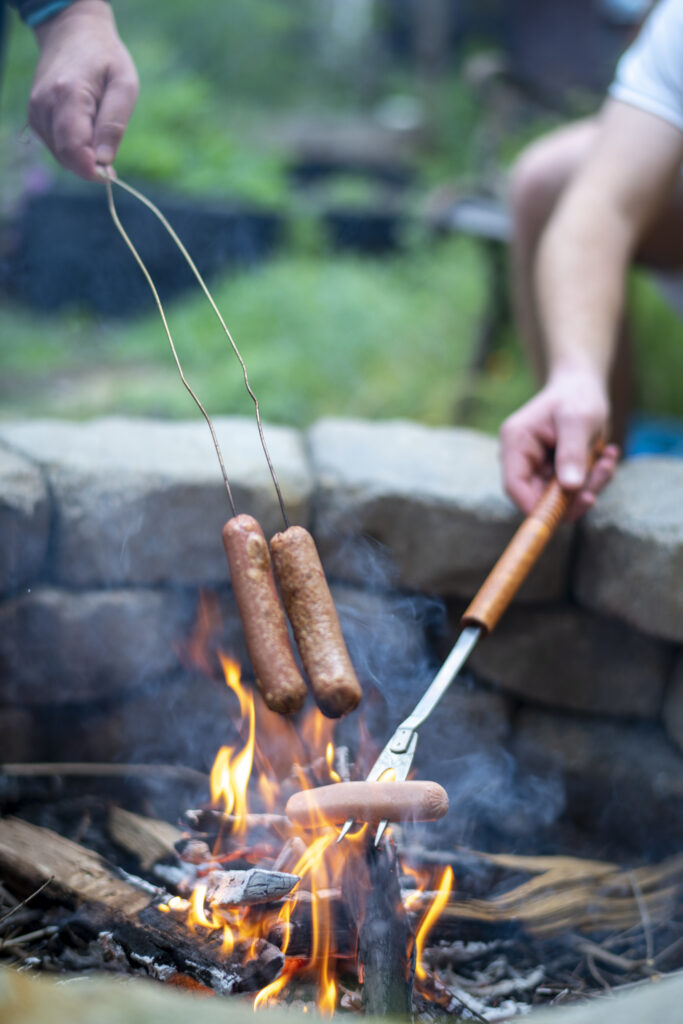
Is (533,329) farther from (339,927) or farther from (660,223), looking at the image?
(339,927)

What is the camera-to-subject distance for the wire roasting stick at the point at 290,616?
4.17ft

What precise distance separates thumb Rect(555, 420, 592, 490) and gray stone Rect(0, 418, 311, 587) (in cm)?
58

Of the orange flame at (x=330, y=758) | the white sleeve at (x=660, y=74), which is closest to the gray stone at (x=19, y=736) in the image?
the orange flame at (x=330, y=758)

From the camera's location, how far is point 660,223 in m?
2.64

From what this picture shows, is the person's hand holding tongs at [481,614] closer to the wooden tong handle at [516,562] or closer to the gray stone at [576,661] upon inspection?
the wooden tong handle at [516,562]

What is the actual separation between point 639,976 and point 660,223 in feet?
6.87

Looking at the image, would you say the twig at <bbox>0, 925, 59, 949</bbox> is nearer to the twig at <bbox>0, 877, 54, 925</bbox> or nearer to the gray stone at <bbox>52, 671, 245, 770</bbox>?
the twig at <bbox>0, 877, 54, 925</bbox>

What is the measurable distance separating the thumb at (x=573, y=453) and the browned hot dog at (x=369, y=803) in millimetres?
711

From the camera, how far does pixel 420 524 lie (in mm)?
1950

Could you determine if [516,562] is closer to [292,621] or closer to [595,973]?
[292,621]

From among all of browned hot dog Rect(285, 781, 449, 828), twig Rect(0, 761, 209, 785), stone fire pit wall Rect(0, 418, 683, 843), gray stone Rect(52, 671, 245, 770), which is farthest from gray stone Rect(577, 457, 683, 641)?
twig Rect(0, 761, 209, 785)

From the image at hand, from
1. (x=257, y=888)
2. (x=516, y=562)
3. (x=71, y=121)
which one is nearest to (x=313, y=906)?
(x=257, y=888)

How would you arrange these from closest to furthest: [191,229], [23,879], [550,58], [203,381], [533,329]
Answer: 1. [23,879]
2. [533,329]
3. [203,381]
4. [191,229]
5. [550,58]

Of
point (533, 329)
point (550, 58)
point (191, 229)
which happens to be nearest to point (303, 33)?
point (550, 58)
